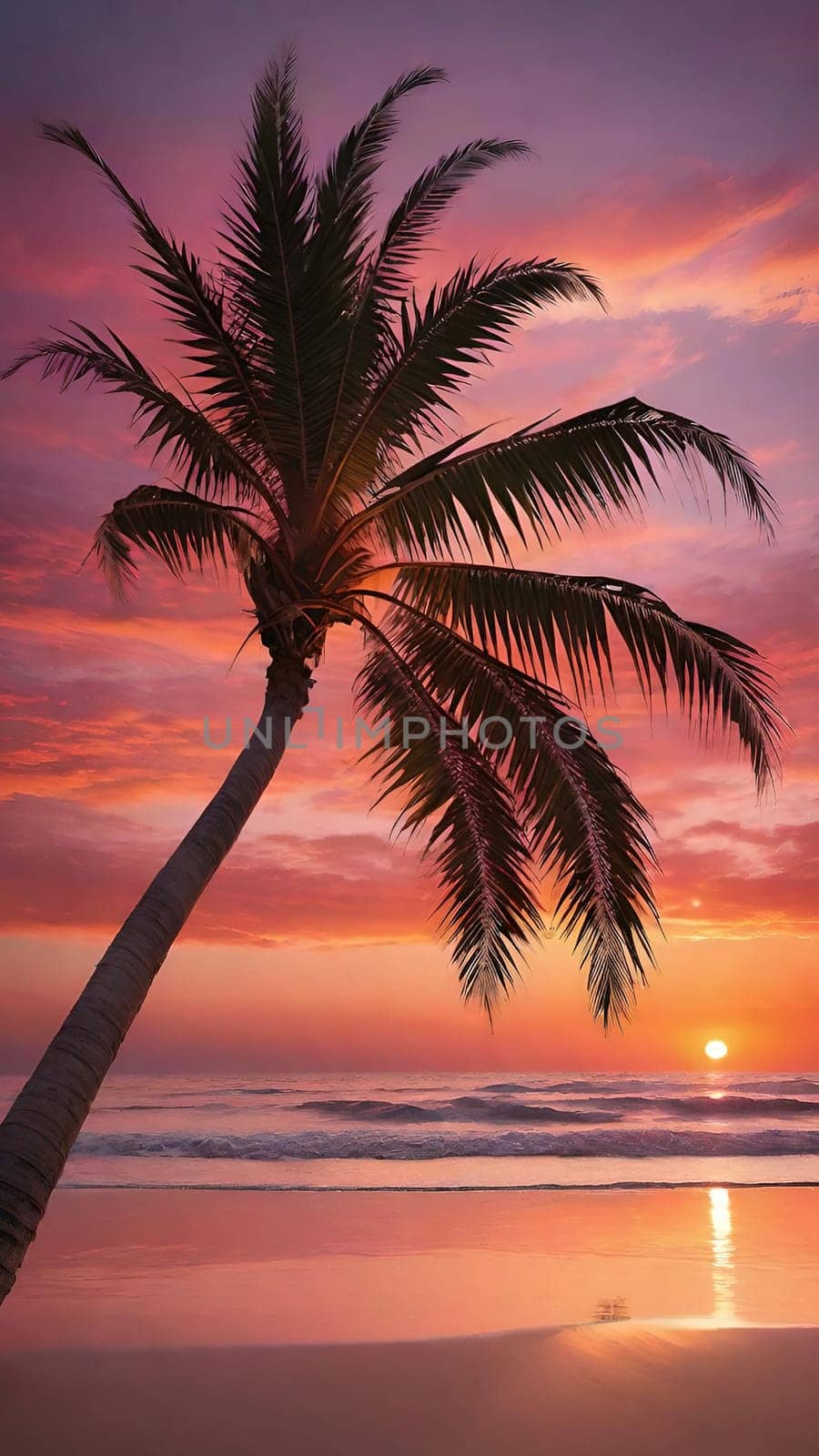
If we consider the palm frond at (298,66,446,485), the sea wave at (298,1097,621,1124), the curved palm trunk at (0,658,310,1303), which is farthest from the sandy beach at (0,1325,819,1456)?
the sea wave at (298,1097,621,1124)

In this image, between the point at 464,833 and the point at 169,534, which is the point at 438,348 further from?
the point at 464,833

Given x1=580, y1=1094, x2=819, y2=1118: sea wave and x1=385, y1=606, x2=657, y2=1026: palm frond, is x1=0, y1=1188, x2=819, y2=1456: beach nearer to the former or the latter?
x1=385, y1=606, x2=657, y2=1026: palm frond

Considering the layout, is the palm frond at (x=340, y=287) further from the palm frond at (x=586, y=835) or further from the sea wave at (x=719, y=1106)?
the sea wave at (x=719, y=1106)

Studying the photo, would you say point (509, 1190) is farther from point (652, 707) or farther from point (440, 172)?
point (440, 172)

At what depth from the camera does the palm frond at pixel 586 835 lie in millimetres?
7199

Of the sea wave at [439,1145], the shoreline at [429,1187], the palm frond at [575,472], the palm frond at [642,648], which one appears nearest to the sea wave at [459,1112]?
the sea wave at [439,1145]

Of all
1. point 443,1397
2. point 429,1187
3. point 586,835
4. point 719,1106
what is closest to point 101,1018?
point 443,1397

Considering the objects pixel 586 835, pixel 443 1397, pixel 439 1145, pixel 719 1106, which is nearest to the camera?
pixel 443 1397

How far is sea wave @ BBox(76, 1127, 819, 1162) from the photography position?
18547mm

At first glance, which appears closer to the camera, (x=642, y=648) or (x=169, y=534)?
(x=642, y=648)

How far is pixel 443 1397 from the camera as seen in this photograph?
5871 millimetres

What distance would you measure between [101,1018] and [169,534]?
13.2 feet

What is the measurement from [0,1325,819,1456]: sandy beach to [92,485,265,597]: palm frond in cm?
513

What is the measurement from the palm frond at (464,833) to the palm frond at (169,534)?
1.50 metres
